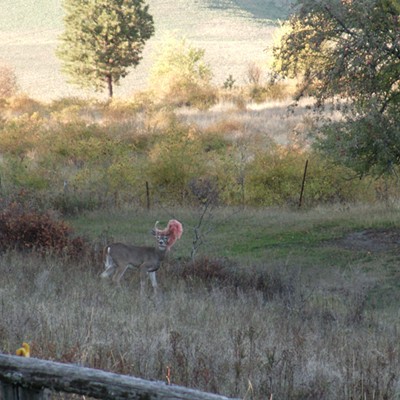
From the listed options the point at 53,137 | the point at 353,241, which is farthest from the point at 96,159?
the point at 353,241

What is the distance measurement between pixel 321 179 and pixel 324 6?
1063cm

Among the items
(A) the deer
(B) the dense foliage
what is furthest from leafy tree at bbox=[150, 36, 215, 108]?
(A) the deer

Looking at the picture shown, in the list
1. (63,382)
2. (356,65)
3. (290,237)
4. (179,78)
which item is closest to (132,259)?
(356,65)

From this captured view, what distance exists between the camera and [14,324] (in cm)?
691

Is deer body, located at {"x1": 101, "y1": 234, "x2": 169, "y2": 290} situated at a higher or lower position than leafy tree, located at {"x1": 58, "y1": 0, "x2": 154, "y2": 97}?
higher

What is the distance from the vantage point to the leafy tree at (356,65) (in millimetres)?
15633

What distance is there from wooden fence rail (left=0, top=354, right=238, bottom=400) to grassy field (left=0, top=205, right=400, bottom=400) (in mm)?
2023

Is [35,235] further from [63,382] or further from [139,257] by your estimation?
[63,382]

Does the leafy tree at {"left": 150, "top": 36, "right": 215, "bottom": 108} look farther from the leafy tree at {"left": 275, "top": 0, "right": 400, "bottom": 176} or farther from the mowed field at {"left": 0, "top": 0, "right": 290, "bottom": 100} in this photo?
the leafy tree at {"left": 275, "top": 0, "right": 400, "bottom": 176}

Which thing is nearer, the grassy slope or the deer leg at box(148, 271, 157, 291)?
the deer leg at box(148, 271, 157, 291)

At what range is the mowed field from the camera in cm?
10962

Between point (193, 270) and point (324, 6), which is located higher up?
point (324, 6)

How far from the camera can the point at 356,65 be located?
15.5m

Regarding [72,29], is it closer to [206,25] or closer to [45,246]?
[45,246]
